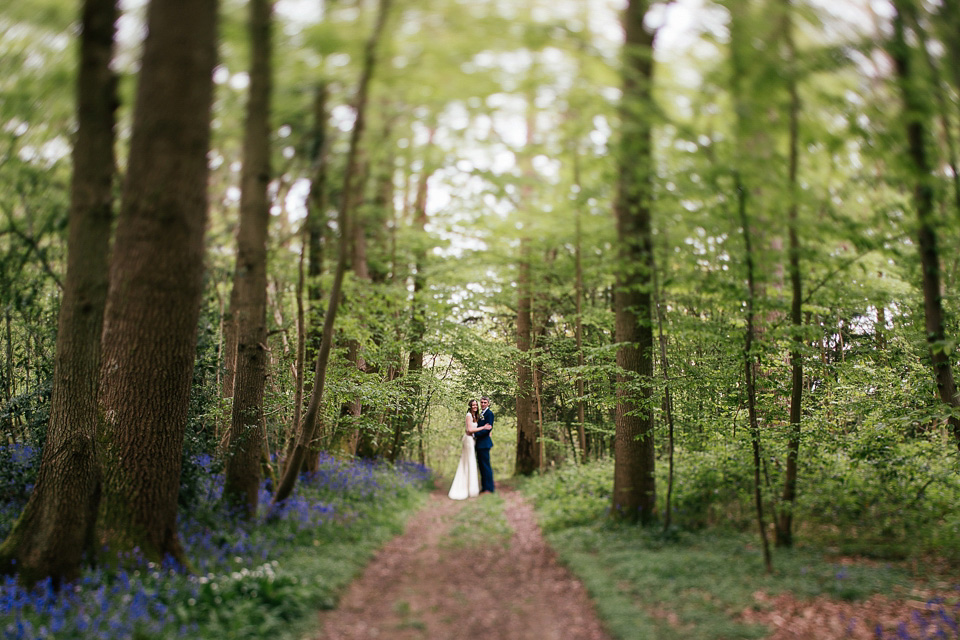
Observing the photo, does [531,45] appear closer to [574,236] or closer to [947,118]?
[574,236]

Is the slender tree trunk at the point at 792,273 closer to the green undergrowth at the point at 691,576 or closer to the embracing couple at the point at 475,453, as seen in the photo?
the green undergrowth at the point at 691,576

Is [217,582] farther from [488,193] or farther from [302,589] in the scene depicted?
[488,193]

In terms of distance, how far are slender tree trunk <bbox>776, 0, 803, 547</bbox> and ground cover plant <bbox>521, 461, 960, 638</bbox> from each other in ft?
1.46

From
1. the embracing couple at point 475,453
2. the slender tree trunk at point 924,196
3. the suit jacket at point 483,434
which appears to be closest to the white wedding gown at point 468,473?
the embracing couple at point 475,453

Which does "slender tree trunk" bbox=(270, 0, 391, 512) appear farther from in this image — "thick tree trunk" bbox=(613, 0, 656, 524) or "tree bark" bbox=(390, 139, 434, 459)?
A: "thick tree trunk" bbox=(613, 0, 656, 524)

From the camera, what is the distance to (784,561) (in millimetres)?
6305

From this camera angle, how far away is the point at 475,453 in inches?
500

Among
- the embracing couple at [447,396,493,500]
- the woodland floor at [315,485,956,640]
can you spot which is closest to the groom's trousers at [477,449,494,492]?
the embracing couple at [447,396,493,500]

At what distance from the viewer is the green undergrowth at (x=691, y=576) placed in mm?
4820

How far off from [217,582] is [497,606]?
269 centimetres

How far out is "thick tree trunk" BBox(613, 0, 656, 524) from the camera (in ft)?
21.6

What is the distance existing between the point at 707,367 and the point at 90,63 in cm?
1061

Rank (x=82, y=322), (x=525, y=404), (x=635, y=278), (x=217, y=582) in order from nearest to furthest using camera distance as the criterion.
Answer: (x=217, y=582) → (x=82, y=322) → (x=635, y=278) → (x=525, y=404)

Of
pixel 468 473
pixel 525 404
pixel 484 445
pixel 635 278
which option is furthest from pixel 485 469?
pixel 635 278
